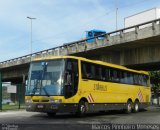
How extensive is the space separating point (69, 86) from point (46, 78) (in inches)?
50.7

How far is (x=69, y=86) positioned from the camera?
69.1ft

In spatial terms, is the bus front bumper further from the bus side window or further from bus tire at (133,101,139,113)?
bus tire at (133,101,139,113)

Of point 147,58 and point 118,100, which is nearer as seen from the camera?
point 118,100

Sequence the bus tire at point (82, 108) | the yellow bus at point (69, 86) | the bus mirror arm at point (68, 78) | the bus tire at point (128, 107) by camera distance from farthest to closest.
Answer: the bus tire at point (128, 107) → the bus tire at point (82, 108) → the bus mirror arm at point (68, 78) → the yellow bus at point (69, 86)

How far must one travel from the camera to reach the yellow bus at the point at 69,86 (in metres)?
20.7

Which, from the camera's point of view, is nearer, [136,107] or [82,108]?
[82,108]

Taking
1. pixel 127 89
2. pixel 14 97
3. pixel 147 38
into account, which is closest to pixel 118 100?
pixel 127 89

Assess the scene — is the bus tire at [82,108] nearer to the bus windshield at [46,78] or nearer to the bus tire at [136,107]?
the bus windshield at [46,78]

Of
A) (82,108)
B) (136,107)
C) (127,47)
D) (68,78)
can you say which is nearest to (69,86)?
(68,78)

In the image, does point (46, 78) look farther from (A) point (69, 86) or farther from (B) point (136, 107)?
(B) point (136, 107)

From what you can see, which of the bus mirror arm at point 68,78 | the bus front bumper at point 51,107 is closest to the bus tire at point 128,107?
the bus front bumper at point 51,107

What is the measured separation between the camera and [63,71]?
68.7ft

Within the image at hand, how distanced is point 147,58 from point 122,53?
3.49 m

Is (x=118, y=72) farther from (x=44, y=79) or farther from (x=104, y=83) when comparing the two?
(x=44, y=79)
